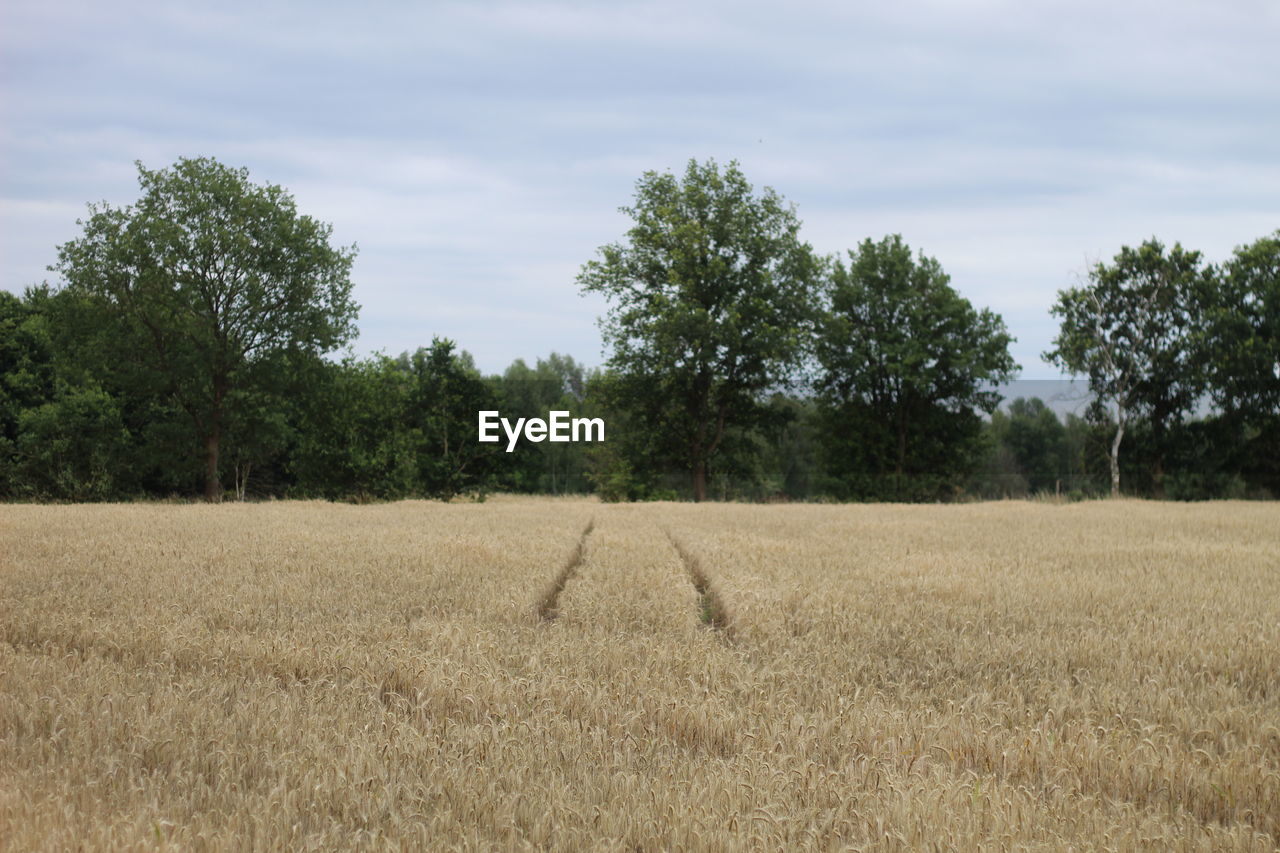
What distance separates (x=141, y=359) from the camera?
37188mm

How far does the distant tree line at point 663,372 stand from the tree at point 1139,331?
0.35 ft

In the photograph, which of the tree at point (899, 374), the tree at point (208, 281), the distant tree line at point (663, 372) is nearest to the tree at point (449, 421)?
the distant tree line at point (663, 372)

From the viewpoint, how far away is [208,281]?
37156 millimetres

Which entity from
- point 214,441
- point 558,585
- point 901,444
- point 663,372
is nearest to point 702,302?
point 663,372

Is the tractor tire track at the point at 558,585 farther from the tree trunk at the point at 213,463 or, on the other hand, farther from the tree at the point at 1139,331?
the tree at the point at 1139,331

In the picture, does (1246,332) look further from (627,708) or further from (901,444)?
(627,708)

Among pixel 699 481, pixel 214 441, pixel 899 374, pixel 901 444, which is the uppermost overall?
pixel 899 374

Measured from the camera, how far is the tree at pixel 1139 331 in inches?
1780

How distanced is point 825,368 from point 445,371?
2064 centimetres

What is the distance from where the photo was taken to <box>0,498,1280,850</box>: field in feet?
12.6

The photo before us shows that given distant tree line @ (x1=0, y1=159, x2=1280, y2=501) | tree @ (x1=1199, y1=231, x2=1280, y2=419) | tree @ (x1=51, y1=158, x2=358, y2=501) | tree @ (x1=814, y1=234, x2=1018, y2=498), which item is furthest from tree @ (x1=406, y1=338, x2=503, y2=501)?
tree @ (x1=1199, y1=231, x2=1280, y2=419)

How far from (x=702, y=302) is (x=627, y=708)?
1602 inches

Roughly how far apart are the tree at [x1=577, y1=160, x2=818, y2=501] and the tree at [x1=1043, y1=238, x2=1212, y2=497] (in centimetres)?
1357

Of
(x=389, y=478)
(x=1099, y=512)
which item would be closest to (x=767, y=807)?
(x=1099, y=512)
